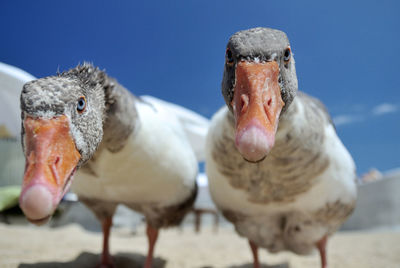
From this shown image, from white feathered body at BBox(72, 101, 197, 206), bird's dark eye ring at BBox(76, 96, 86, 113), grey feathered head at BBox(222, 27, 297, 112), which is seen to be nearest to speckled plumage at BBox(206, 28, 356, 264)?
grey feathered head at BBox(222, 27, 297, 112)

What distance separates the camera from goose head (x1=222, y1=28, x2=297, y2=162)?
1172mm

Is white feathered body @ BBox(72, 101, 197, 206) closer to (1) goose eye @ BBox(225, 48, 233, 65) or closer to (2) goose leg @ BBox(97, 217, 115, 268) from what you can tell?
(2) goose leg @ BBox(97, 217, 115, 268)

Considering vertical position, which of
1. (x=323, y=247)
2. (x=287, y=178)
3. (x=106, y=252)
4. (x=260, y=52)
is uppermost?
(x=260, y=52)

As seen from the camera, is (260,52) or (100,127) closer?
(260,52)

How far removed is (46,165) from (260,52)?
98 centimetres

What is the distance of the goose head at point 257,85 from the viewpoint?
117 centimetres

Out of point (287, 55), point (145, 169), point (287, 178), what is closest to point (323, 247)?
point (287, 178)

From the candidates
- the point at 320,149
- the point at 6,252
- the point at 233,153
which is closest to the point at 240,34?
the point at 233,153

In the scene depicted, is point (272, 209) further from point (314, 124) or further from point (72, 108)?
point (72, 108)

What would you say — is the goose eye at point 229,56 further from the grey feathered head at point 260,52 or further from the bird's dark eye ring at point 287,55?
the bird's dark eye ring at point 287,55

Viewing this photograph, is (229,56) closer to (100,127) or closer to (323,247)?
(100,127)

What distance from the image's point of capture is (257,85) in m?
1.34

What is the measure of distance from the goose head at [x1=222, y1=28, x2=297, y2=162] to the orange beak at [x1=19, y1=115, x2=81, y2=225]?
2.15 feet

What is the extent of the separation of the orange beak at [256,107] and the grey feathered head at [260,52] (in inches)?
1.7
